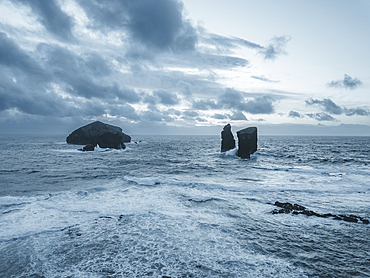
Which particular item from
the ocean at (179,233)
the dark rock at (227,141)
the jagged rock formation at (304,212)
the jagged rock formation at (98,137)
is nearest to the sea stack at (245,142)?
the dark rock at (227,141)

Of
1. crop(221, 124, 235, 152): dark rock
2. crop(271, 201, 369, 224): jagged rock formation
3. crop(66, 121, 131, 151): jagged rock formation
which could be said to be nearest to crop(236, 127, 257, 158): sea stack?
crop(221, 124, 235, 152): dark rock

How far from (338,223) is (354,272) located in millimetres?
4284

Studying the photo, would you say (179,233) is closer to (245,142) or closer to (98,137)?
(245,142)

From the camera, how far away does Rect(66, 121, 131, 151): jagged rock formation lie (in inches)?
2297

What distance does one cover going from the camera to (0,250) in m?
7.35

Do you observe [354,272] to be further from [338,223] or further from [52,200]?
[52,200]

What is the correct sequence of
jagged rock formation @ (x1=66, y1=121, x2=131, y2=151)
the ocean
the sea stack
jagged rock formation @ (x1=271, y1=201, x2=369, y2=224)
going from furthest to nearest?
jagged rock formation @ (x1=66, y1=121, x2=131, y2=151) → the sea stack → jagged rock formation @ (x1=271, y1=201, x2=369, y2=224) → the ocean

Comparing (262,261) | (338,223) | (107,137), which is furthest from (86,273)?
(107,137)

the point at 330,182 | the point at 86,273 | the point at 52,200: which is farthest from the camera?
the point at 330,182

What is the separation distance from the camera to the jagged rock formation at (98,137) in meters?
58.3

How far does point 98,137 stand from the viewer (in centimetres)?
5897

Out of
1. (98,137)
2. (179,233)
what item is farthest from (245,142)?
(98,137)

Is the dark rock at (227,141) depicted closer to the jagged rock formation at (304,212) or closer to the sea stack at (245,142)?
the sea stack at (245,142)

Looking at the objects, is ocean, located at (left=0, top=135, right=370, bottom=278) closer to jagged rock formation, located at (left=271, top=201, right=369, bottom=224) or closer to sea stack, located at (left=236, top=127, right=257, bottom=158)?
jagged rock formation, located at (left=271, top=201, right=369, bottom=224)
